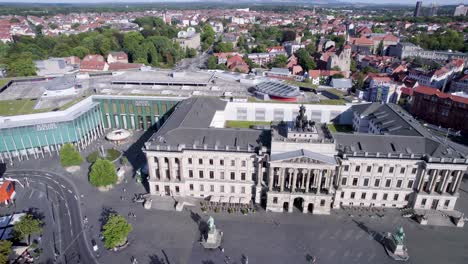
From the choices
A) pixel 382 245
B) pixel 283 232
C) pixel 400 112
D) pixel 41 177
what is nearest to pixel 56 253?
pixel 41 177

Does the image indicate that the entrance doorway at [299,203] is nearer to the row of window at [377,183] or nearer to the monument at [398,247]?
the row of window at [377,183]

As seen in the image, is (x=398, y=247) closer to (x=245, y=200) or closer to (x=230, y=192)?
(x=245, y=200)

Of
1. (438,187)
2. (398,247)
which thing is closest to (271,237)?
(398,247)

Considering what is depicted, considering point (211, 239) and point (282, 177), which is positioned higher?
point (282, 177)

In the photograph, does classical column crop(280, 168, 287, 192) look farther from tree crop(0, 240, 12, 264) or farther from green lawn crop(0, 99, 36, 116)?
green lawn crop(0, 99, 36, 116)

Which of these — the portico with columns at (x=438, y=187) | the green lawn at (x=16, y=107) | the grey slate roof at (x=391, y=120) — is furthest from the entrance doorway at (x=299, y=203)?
the green lawn at (x=16, y=107)

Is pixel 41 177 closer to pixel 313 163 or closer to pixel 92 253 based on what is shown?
pixel 92 253
